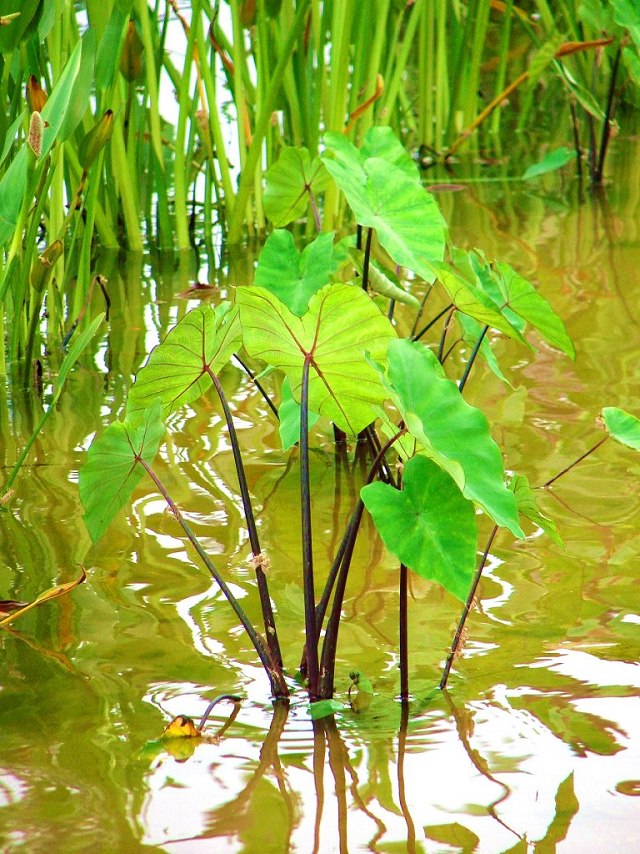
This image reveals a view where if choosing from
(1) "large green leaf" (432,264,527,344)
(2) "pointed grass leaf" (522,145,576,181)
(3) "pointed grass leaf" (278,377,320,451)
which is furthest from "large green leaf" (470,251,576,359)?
(2) "pointed grass leaf" (522,145,576,181)

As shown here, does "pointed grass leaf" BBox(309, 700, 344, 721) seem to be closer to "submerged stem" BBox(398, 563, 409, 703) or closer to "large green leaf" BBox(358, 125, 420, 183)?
"submerged stem" BBox(398, 563, 409, 703)

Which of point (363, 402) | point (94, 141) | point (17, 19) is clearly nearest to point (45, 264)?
point (94, 141)

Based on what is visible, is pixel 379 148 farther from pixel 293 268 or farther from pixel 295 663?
pixel 295 663

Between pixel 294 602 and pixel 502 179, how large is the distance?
1.92 m

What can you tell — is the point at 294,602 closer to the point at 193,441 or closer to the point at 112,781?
the point at 112,781

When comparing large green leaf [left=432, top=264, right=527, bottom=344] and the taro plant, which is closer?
the taro plant

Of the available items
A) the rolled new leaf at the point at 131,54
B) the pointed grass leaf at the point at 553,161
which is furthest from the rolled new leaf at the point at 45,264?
the pointed grass leaf at the point at 553,161

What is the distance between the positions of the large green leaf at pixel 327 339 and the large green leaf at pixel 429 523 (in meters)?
0.08

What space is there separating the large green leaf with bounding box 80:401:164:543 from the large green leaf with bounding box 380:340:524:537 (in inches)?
9.0

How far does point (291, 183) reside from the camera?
1389 mm

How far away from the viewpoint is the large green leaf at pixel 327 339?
77 centimetres

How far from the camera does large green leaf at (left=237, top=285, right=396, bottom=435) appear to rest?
0.77 metres

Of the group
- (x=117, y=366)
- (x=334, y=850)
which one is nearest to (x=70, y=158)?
(x=117, y=366)

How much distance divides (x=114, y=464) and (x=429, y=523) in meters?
0.30
